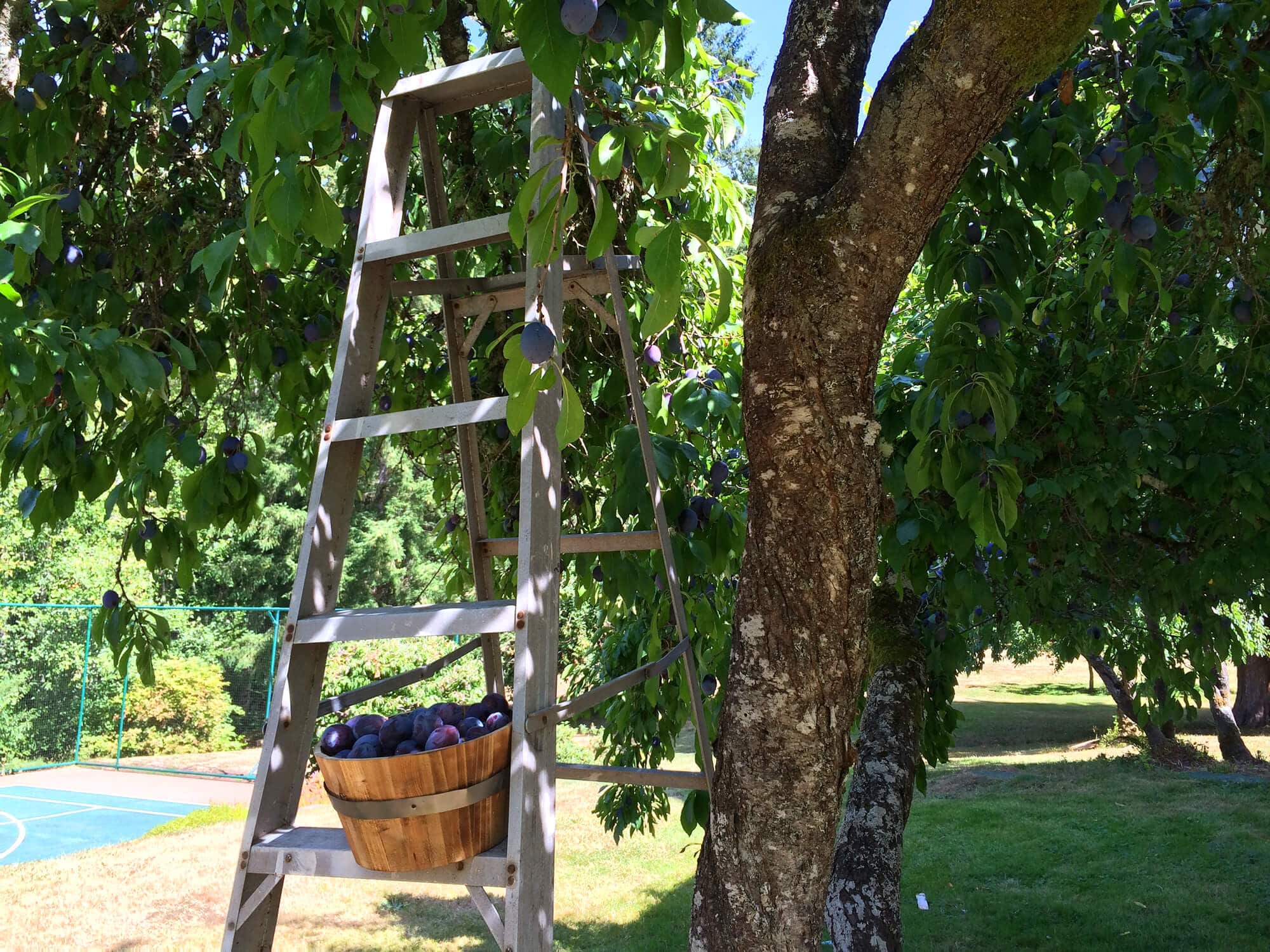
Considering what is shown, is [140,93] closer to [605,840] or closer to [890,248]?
[890,248]

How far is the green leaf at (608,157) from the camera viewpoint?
131cm

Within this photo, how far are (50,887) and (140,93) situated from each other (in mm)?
7285

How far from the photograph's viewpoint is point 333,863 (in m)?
1.55

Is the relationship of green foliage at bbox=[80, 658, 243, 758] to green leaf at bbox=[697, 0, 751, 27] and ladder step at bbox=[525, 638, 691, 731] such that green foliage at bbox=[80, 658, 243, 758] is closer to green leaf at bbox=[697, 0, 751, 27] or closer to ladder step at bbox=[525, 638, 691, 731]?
ladder step at bbox=[525, 638, 691, 731]

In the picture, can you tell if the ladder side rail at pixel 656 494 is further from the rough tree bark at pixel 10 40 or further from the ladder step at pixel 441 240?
the rough tree bark at pixel 10 40

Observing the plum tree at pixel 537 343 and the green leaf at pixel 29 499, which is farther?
the green leaf at pixel 29 499

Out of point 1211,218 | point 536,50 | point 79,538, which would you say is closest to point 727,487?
point 1211,218

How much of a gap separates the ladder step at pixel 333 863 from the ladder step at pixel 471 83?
1.34m

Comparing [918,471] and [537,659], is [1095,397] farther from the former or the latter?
[537,659]

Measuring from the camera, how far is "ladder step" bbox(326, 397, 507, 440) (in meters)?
1.62

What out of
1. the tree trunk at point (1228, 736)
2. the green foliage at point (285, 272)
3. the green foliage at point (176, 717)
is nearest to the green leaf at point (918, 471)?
the green foliage at point (285, 272)

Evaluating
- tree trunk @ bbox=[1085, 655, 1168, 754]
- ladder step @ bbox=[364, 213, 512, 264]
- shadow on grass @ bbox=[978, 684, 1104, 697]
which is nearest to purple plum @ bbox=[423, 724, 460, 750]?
ladder step @ bbox=[364, 213, 512, 264]

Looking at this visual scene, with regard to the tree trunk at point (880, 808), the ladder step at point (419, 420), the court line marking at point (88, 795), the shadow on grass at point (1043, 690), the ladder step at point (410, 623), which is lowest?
the shadow on grass at point (1043, 690)

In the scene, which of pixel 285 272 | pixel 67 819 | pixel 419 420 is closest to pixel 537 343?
pixel 419 420
